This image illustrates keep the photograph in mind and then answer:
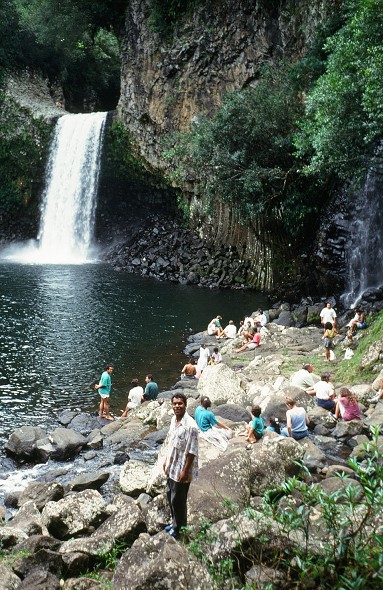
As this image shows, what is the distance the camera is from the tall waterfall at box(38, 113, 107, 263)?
4084 centimetres

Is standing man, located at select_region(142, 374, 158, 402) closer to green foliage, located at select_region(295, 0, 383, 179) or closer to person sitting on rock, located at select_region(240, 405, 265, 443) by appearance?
person sitting on rock, located at select_region(240, 405, 265, 443)

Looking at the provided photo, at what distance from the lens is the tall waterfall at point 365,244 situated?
24953 millimetres

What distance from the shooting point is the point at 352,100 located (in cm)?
1808

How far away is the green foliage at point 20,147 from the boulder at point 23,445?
33.8 metres

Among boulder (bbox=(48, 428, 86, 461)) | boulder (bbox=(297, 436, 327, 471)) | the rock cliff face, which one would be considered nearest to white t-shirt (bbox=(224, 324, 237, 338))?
the rock cliff face

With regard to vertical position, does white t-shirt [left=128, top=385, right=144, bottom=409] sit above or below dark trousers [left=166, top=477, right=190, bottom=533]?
below

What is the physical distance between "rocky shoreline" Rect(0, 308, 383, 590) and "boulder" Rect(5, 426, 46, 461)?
25 millimetres

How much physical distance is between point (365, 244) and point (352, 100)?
29.2 feet

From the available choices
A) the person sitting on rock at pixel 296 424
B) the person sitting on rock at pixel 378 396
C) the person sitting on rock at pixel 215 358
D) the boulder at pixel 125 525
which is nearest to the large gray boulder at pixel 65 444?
the person sitting on rock at pixel 296 424

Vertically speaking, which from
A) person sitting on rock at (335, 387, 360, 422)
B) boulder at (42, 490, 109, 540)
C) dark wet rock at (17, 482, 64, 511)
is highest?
person sitting on rock at (335, 387, 360, 422)

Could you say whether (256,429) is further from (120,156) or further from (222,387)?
(120,156)

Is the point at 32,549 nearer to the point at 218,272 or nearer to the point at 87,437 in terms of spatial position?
the point at 87,437

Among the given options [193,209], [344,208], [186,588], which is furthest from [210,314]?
[186,588]

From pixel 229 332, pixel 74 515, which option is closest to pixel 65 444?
pixel 74 515
